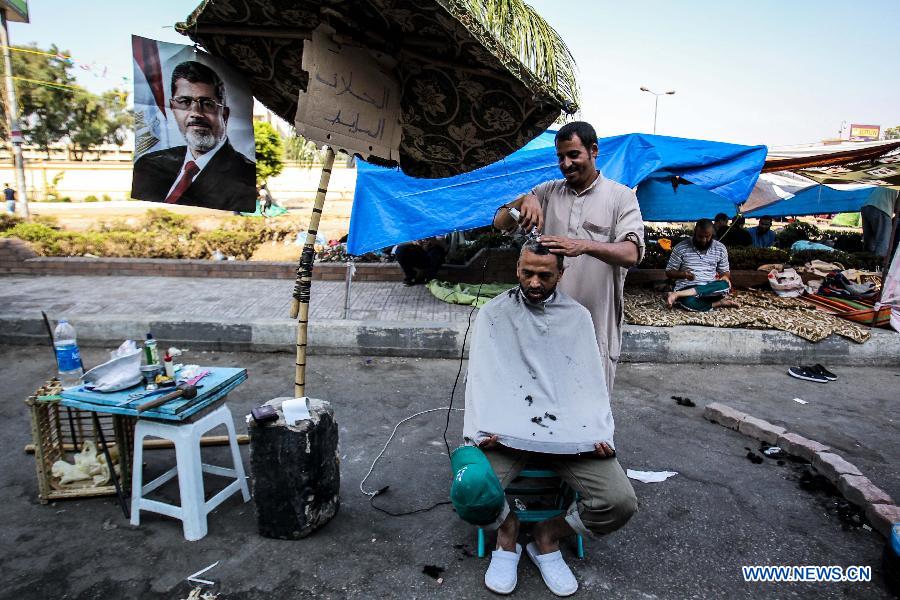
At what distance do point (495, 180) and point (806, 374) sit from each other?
3.98 m

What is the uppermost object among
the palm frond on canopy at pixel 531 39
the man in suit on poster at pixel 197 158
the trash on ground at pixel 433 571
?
the palm frond on canopy at pixel 531 39

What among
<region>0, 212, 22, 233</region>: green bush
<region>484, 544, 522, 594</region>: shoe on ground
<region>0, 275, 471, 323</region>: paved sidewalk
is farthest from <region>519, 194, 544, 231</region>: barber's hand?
<region>0, 212, 22, 233</region>: green bush

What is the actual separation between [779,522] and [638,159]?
4.29 m

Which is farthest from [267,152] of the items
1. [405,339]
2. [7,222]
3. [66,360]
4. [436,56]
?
[436,56]

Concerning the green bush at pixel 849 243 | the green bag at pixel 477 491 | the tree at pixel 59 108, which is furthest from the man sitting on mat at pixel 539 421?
the tree at pixel 59 108

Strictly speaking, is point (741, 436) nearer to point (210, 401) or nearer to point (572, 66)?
point (572, 66)

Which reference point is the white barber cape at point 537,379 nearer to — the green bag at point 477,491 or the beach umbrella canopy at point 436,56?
the green bag at point 477,491

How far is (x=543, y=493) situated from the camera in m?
2.45

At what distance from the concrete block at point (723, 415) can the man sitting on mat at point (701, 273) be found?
278cm

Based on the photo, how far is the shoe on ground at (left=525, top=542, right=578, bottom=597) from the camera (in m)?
2.25

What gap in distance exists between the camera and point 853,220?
27.0 meters

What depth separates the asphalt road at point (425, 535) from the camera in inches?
89.9

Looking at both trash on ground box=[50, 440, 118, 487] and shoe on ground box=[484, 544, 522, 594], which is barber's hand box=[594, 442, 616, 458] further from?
trash on ground box=[50, 440, 118, 487]

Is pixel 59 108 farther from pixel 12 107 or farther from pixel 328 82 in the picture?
pixel 328 82
